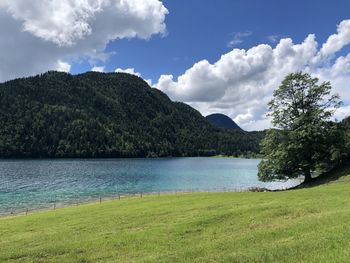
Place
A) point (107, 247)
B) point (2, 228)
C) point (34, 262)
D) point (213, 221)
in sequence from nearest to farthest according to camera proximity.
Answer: point (34, 262), point (107, 247), point (213, 221), point (2, 228)

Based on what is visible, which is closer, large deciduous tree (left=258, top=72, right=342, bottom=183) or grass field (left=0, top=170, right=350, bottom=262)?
grass field (left=0, top=170, right=350, bottom=262)

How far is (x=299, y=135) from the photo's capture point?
5569 cm

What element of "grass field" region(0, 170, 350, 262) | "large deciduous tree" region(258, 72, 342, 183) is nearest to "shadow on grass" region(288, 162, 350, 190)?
"large deciduous tree" region(258, 72, 342, 183)

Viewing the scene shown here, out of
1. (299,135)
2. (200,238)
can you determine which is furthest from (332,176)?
(200,238)

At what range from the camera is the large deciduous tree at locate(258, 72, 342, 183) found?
5597cm

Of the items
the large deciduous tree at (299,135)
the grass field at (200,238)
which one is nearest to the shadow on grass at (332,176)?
the large deciduous tree at (299,135)

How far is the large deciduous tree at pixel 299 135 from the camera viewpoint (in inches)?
2203

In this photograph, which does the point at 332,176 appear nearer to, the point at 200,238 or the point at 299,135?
the point at 299,135

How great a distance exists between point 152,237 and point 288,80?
149ft

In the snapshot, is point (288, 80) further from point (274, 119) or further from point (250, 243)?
point (250, 243)

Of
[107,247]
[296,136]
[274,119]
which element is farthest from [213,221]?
[274,119]

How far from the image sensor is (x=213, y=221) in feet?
79.2

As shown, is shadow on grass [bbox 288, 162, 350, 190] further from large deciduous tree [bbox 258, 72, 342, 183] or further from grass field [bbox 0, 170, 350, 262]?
grass field [bbox 0, 170, 350, 262]

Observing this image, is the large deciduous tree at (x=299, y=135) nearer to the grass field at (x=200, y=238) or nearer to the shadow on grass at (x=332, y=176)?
the shadow on grass at (x=332, y=176)
